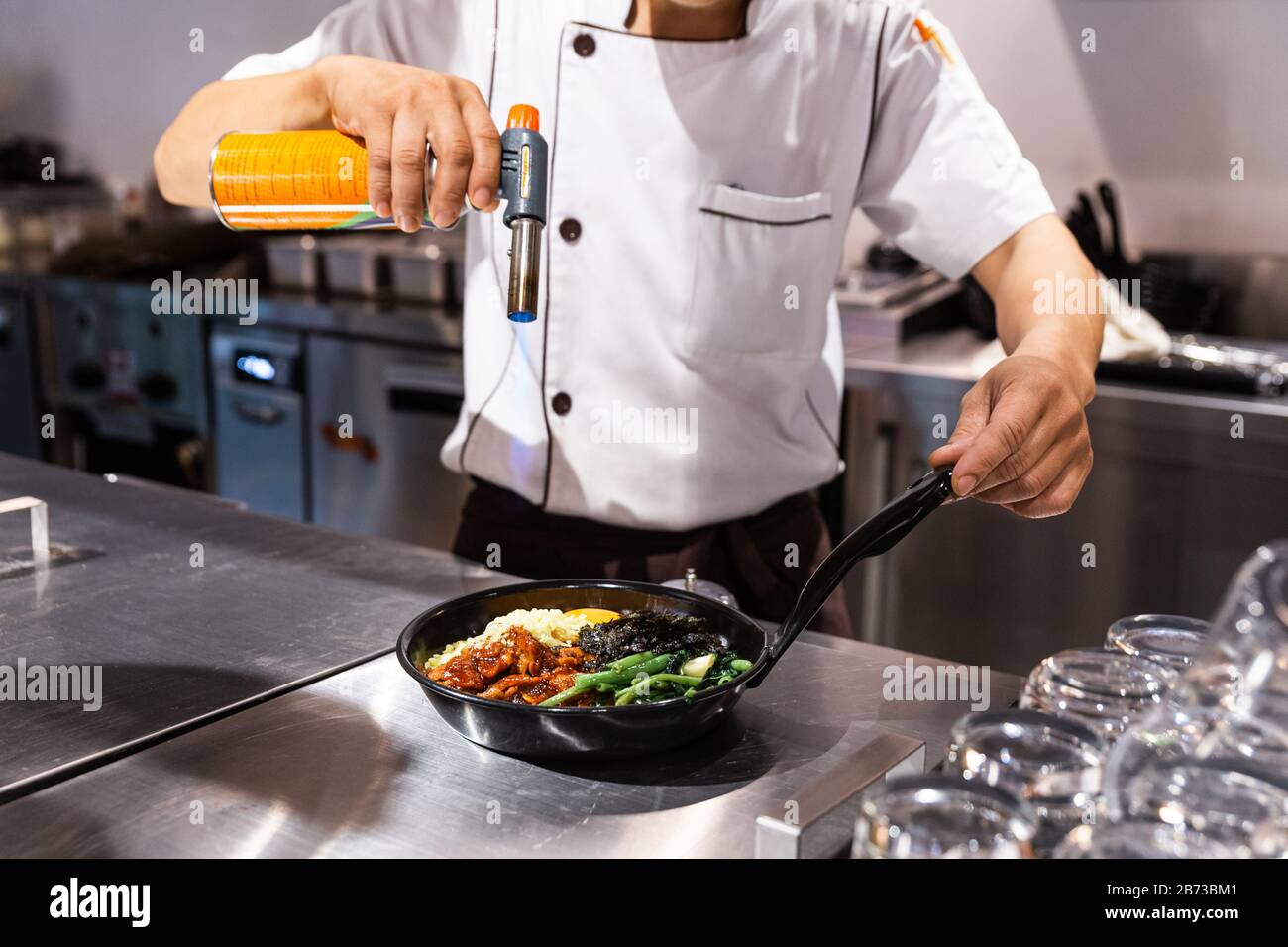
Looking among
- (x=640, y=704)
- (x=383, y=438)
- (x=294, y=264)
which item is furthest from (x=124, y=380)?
(x=640, y=704)

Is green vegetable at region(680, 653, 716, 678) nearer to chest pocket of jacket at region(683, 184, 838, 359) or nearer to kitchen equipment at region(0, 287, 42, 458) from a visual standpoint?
chest pocket of jacket at region(683, 184, 838, 359)

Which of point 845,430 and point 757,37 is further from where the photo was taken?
point 845,430

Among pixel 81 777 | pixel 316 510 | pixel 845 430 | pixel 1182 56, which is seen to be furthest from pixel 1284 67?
pixel 81 777

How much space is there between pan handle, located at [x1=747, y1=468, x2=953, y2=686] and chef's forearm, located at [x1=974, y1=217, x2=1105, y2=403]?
35 centimetres

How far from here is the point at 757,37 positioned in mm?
1623

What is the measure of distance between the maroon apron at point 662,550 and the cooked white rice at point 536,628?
19.1 inches

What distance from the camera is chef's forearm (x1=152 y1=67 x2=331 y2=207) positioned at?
4.82ft

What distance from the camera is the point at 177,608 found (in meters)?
1.42

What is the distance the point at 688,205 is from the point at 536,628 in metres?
0.72

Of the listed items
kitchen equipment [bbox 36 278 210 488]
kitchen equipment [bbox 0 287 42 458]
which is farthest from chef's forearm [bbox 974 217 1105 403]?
kitchen equipment [bbox 0 287 42 458]

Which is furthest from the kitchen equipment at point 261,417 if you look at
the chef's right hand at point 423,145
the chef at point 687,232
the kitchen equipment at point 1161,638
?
the kitchen equipment at point 1161,638

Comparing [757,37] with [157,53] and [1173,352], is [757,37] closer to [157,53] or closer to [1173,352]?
[1173,352]

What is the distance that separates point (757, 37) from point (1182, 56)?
183 centimetres
